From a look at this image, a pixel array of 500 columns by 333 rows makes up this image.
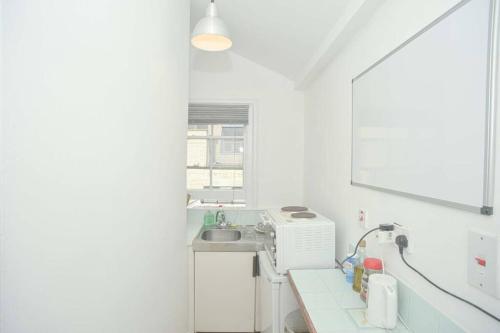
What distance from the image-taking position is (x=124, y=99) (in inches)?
41.1

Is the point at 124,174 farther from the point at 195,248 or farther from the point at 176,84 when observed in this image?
the point at 195,248

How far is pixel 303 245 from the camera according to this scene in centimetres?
179

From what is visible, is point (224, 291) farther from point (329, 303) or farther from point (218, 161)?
point (218, 161)

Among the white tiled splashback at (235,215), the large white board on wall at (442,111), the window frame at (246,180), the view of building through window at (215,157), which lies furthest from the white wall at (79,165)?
the view of building through window at (215,157)

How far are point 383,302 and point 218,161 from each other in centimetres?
249

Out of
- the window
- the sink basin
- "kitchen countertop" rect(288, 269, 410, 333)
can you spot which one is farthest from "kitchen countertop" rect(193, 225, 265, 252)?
the window

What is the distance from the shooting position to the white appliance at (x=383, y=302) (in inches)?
43.5

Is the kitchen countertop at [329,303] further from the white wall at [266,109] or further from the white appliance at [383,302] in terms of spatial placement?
the white wall at [266,109]

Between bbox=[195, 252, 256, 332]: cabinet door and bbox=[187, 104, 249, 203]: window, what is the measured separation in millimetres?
956

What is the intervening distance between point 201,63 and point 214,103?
18.9 inches

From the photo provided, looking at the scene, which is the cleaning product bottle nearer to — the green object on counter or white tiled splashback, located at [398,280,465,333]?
white tiled splashback, located at [398,280,465,333]

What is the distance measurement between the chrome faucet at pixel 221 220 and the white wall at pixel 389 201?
100cm

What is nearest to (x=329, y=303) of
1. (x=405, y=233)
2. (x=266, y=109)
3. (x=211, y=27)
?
(x=405, y=233)

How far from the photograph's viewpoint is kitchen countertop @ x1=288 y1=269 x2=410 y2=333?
3.76ft
